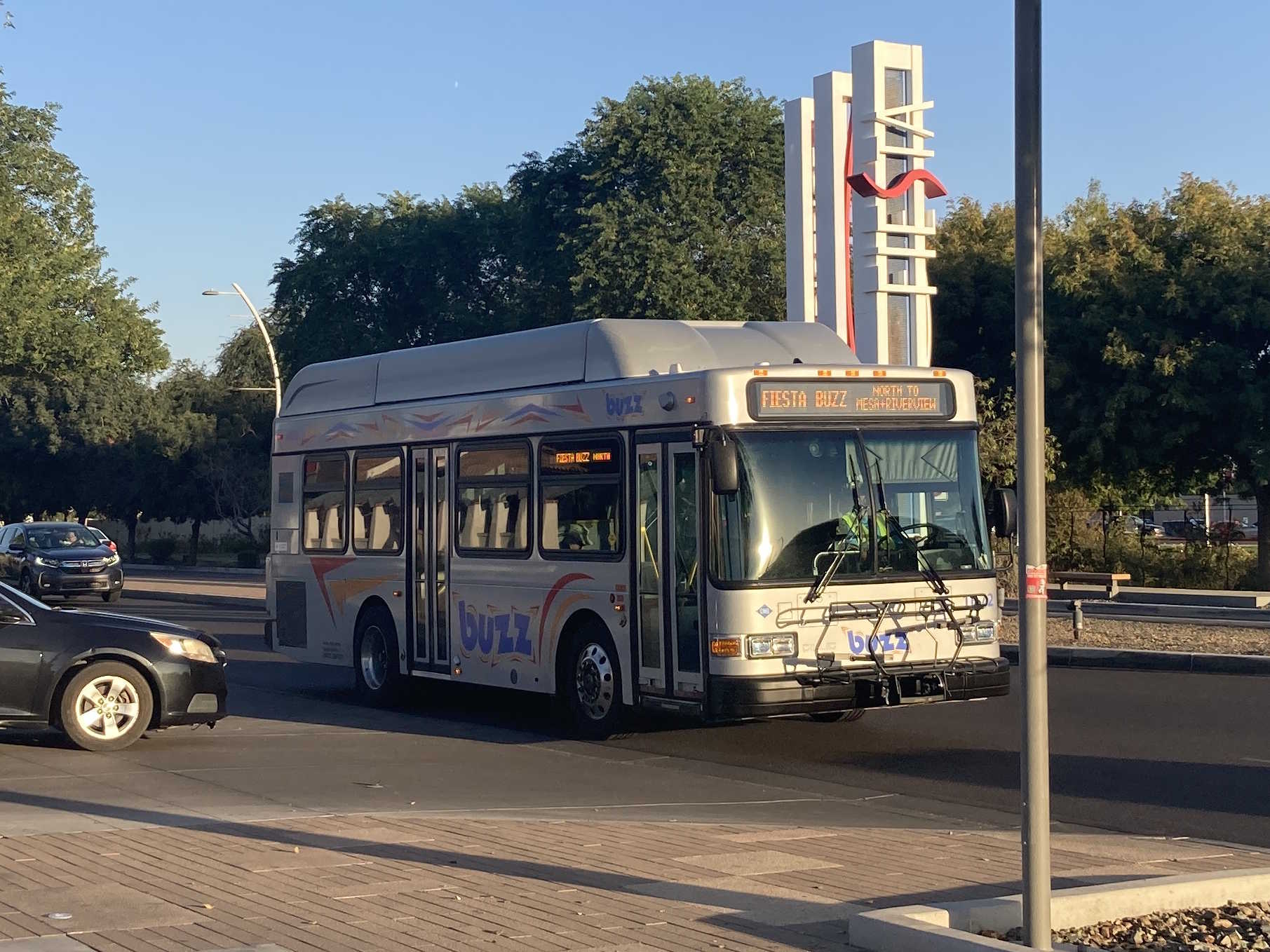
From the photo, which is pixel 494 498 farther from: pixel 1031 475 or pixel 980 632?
pixel 1031 475

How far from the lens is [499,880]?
24.9 ft

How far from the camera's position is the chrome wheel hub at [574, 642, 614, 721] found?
1330 cm

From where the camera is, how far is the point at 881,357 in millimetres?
25859

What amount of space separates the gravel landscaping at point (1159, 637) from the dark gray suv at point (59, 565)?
21226 mm

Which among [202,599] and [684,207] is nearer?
[202,599]

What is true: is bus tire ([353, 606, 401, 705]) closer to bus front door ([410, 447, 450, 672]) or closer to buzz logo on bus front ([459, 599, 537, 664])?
bus front door ([410, 447, 450, 672])

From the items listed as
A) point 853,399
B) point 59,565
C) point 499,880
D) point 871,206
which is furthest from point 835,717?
point 59,565

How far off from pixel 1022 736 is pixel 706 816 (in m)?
4.19

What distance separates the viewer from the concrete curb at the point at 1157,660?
705 inches

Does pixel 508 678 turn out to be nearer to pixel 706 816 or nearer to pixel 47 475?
pixel 706 816

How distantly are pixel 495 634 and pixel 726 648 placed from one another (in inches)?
137

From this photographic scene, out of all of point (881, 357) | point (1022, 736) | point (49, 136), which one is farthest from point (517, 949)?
point (49, 136)

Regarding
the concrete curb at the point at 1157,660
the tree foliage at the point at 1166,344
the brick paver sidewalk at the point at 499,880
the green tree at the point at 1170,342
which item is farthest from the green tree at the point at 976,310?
the brick paver sidewalk at the point at 499,880

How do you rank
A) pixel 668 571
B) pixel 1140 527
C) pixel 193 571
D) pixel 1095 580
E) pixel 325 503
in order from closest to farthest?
pixel 668 571
pixel 325 503
pixel 1095 580
pixel 1140 527
pixel 193 571
